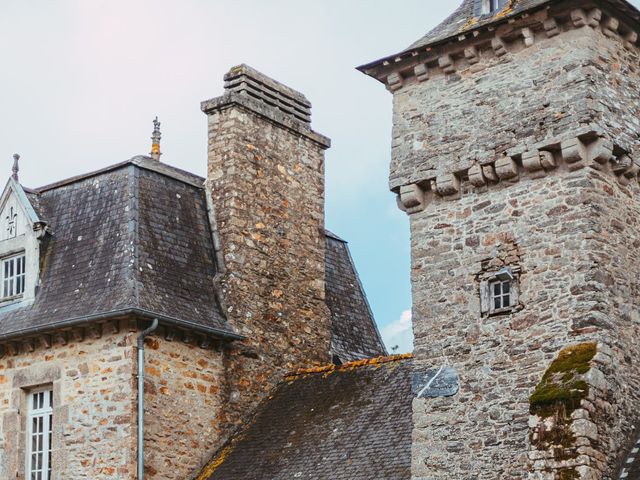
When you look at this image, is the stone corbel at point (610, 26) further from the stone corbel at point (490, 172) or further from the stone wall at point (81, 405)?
the stone wall at point (81, 405)

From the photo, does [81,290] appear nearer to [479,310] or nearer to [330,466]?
[330,466]

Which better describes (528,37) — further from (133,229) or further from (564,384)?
(133,229)

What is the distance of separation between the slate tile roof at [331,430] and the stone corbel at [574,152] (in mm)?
4415

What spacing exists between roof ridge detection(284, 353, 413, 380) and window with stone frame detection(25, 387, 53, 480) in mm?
3780

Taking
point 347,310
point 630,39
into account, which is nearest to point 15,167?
point 347,310

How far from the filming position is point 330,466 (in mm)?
16859

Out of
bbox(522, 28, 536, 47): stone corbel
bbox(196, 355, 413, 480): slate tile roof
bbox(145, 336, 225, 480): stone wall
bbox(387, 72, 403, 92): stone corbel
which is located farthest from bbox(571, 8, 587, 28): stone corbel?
bbox(145, 336, 225, 480): stone wall

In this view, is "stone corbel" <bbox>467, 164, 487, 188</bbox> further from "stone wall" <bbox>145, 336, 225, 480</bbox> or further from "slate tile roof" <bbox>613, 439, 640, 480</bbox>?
"stone wall" <bbox>145, 336, 225, 480</bbox>

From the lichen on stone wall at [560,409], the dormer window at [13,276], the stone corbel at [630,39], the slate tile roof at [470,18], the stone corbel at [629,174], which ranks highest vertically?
the slate tile roof at [470,18]

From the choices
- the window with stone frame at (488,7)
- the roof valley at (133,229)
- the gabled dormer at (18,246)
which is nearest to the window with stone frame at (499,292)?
the window with stone frame at (488,7)

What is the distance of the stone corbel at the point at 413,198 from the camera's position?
1553 centimetres

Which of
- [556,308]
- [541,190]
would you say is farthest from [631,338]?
[541,190]

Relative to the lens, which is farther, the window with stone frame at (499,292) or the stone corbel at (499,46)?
the stone corbel at (499,46)

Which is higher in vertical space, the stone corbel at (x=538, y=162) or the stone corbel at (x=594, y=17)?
the stone corbel at (x=594, y=17)
